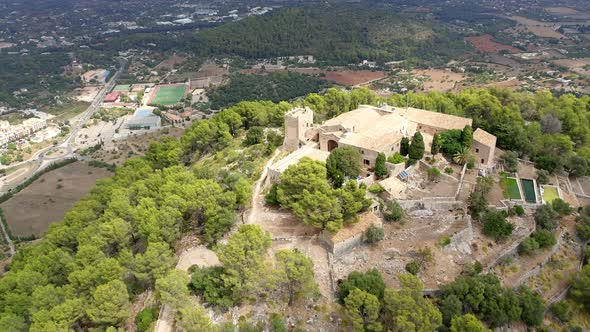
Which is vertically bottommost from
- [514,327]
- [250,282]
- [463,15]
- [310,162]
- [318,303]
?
[463,15]

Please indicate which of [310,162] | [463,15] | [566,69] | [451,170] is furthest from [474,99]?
[463,15]

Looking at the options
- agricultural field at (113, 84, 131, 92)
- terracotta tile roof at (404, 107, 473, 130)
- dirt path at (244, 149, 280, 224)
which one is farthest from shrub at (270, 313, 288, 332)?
agricultural field at (113, 84, 131, 92)

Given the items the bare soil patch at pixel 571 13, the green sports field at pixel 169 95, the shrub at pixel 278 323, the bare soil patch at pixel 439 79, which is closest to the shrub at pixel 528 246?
the shrub at pixel 278 323

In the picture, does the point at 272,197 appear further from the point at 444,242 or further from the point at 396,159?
the point at 444,242

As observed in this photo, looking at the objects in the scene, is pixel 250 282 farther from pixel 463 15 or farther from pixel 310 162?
pixel 463 15

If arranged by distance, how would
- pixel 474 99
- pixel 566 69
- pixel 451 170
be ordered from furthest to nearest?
pixel 566 69
pixel 474 99
pixel 451 170

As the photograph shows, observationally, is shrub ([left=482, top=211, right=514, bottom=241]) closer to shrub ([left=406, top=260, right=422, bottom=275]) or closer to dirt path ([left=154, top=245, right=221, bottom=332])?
shrub ([left=406, top=260, right=422, bottom=275])

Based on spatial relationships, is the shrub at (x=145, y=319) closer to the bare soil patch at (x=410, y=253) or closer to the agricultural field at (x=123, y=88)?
the bare soil patch at (x=410, y=253)
